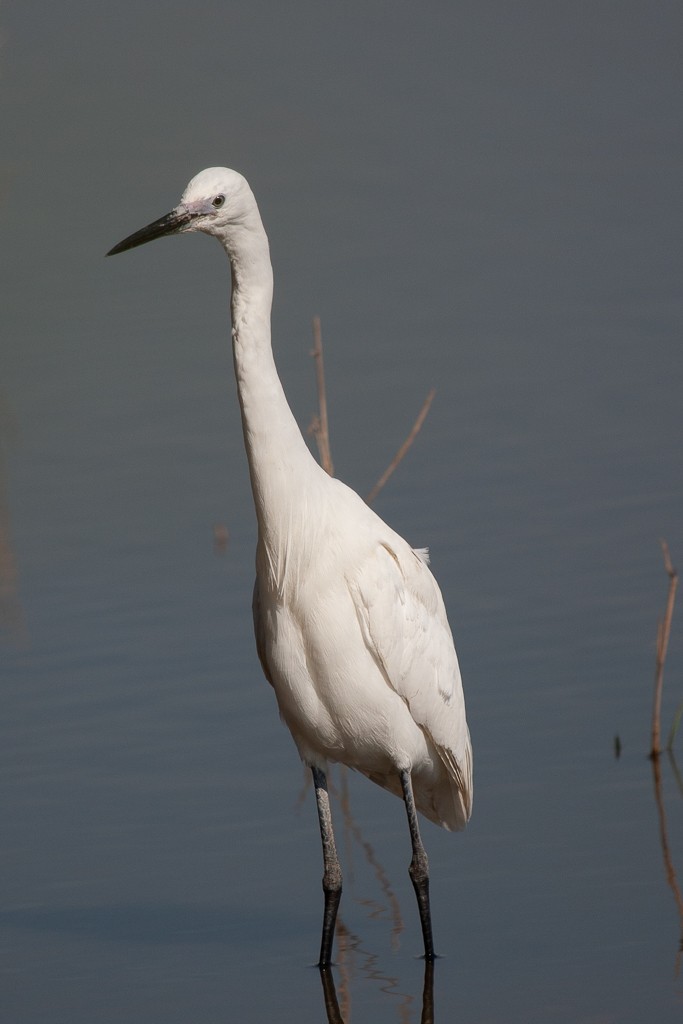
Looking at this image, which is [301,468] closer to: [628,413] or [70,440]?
[628,413]

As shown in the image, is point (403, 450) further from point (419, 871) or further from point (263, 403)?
point (263, 403)

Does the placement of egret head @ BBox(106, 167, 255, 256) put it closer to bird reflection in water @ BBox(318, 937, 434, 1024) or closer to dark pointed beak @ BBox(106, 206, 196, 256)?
dark pointed beak @ BBox(106, 206, 196, 256)

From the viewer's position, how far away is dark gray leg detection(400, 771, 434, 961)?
20.4 feet

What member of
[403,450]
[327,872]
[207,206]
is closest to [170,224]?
[207,206]

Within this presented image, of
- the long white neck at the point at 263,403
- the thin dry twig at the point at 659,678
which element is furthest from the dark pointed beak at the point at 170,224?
the thin dry twig at the point at 659,678

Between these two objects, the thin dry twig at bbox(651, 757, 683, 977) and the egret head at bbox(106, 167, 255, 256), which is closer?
the egret head at bbox(106, 167, 255, 256)

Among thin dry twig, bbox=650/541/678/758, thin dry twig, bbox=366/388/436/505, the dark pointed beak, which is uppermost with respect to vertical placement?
the dark pointed beak

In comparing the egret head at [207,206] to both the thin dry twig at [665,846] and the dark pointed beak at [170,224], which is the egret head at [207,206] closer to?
the dark pointed beak at [170,224]

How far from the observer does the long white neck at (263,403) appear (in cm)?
565

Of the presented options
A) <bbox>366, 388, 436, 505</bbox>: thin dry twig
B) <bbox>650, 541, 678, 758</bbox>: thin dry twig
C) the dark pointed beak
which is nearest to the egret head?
the dark pointed beak

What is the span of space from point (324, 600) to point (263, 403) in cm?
68

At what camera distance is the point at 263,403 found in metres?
5.71

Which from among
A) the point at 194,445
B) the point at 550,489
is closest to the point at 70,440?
the point at 194,445

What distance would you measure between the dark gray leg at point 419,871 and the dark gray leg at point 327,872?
27cm
